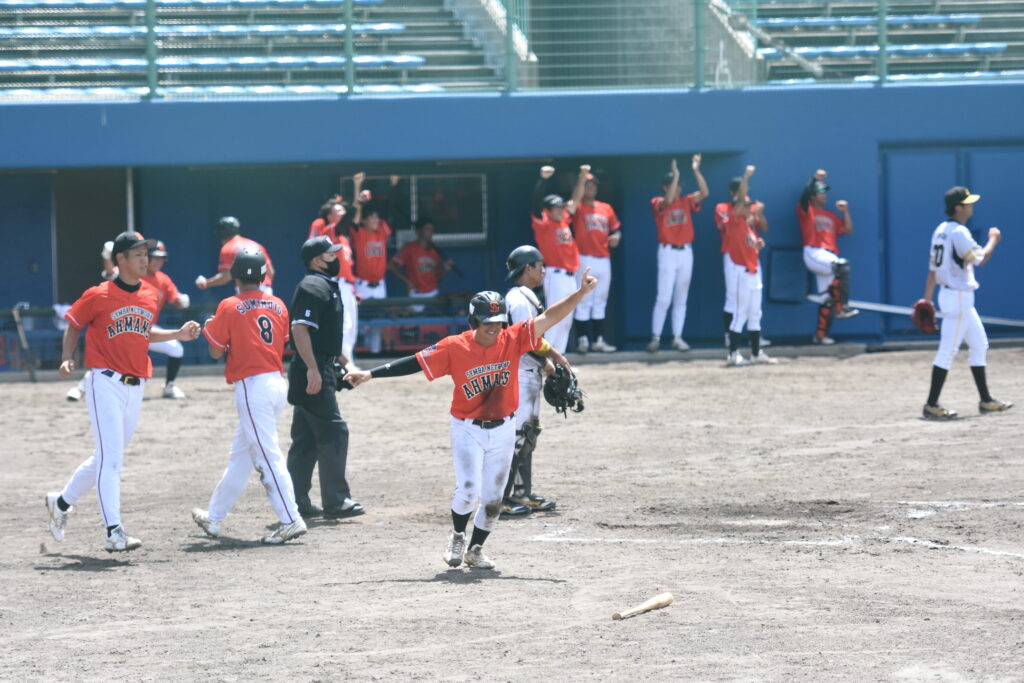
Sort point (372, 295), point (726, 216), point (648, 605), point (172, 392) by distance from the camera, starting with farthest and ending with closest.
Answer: point (372, 295) < point (726, 216) < point (172, 392) < point (648, 605)

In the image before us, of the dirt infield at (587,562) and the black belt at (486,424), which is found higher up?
the black belt at (486,424)

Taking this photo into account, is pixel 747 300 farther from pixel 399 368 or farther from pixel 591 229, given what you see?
pixel 399 368

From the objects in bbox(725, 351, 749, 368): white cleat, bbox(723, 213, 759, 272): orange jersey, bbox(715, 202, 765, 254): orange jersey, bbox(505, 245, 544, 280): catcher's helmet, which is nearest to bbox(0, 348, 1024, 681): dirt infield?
bbox(505, 245, 544, 280): catcher's helmet

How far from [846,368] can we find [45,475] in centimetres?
948

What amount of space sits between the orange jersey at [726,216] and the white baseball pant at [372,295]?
171 inches

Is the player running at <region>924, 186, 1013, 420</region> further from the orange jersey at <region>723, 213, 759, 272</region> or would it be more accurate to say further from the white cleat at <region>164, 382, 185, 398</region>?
the white cleat at <region>164, 382, 185, 398</region>

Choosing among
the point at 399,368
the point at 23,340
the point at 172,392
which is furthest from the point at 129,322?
the point at 23,340

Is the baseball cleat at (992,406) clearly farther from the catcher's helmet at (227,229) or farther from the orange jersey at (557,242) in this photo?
the catcher's helmet at (227,229)

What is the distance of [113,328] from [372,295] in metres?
9.82

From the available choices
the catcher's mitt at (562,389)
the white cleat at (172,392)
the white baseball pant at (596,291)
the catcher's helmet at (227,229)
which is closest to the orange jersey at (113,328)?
the catcher's mitt at (562,389)

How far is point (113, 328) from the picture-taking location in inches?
337

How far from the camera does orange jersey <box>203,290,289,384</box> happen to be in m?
8.84

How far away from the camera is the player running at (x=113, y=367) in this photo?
8.55m

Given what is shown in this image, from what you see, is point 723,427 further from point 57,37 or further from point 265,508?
point 57,37
